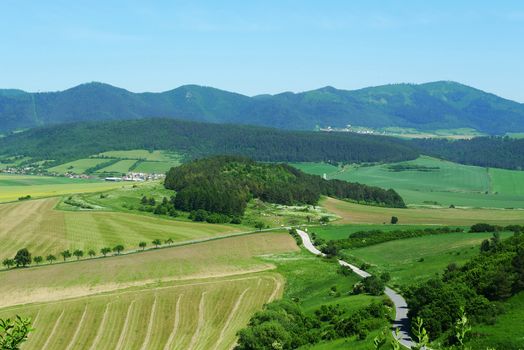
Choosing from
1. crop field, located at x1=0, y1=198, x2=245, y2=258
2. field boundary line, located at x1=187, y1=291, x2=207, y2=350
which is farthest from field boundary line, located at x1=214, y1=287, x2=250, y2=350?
crop field, located at x1=0, y1=198, x2=245, y2=258

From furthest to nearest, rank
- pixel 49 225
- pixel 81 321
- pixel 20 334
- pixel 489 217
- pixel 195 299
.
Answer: pixel 489 217 → pixel 49 225 → pixel 195 299 → pixel 81 321 → pixel 20 334

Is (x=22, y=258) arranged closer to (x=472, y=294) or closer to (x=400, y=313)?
(x=400, y=313)

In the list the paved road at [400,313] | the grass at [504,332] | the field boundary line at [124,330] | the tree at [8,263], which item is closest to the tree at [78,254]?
the tree at [8,263]

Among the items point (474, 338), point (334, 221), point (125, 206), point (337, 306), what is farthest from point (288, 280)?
point (125, 206)

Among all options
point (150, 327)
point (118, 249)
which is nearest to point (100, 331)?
point (150, 327)

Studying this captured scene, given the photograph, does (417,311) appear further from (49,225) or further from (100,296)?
(49,225)

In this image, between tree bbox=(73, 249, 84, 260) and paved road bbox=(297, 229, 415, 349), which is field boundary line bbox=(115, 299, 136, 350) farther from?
tree bbox=(73, 249, 84, 260)

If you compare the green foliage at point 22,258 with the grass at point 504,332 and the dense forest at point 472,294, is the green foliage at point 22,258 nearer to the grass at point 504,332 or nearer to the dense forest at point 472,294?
the dense forest at point 472,294
